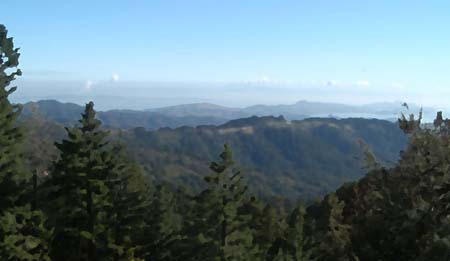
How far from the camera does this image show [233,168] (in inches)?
1184

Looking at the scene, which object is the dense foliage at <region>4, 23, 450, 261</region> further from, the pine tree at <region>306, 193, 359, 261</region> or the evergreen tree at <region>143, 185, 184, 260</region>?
the pine tree at <region>306, 193, 359, 261</region>

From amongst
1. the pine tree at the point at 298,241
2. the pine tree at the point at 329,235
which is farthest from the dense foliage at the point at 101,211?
the pine tree at the point at 329,235

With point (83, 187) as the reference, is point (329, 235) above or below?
below

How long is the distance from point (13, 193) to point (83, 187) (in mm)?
3991

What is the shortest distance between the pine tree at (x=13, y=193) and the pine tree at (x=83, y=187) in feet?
4.08

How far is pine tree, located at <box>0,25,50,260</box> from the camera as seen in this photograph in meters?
28.0

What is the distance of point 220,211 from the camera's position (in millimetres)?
29781

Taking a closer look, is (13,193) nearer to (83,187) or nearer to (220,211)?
(83,187)

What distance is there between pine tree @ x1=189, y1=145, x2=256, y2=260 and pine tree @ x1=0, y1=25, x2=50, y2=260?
8197 millimetres

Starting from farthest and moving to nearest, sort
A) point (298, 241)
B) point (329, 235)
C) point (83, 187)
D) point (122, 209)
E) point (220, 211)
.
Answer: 1. point (329, 235)
2. point (298, 241)
3. point (122, 209)
4. point (83, 187)
5. point (220, 211)

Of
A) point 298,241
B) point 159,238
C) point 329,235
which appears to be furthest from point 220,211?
point 329,235

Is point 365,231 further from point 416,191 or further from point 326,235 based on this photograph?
point 326,235

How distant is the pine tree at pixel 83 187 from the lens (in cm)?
2994

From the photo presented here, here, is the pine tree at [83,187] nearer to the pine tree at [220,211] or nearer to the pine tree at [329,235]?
the pine tree at [220,211]
